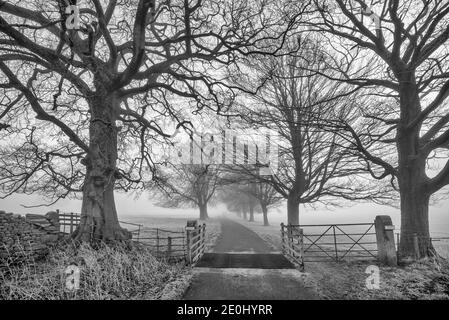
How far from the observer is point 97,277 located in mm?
6367

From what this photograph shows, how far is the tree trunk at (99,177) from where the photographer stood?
29.8 ft

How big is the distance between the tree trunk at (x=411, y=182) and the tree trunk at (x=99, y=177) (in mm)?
10580

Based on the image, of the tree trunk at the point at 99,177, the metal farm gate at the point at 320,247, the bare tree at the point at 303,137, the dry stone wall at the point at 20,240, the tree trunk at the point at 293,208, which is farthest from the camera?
the tree trunk at the point at 293,208

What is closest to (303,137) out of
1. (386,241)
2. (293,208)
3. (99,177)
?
(293,208)

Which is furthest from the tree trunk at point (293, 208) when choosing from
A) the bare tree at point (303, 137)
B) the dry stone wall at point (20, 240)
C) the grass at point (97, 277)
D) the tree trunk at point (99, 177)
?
the dry stone wall at point (20, 240)

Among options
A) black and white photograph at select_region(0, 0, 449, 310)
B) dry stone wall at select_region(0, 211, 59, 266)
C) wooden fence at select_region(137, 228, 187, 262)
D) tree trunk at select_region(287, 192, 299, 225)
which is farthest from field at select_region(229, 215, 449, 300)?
tree trunk at select_region(287, 192, 299, 225)

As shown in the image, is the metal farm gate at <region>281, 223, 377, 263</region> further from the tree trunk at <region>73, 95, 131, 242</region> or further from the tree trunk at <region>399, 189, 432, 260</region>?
the tree trunk at <region>73, 95, 131, 242</region>

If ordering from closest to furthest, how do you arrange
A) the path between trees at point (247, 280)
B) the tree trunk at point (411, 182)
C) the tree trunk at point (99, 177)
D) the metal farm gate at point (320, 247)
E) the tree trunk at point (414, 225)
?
1. the path between trees at point (247, 280)
2. the tree trunk at point (99, 177)
3. the tree trunk at point (414, 225)
4. the tree trunk at point (411, 182)
5. the metal farm gate at point (320, 247)

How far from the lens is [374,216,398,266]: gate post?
30.6 ft

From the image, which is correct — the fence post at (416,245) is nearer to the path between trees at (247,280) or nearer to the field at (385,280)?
the field at (385,280)

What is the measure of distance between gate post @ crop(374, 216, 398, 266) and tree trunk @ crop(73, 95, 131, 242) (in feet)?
30.4

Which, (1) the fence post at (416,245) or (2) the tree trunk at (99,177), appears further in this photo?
(1) the fence post at (416,245)

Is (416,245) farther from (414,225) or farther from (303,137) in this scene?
(303,137)
